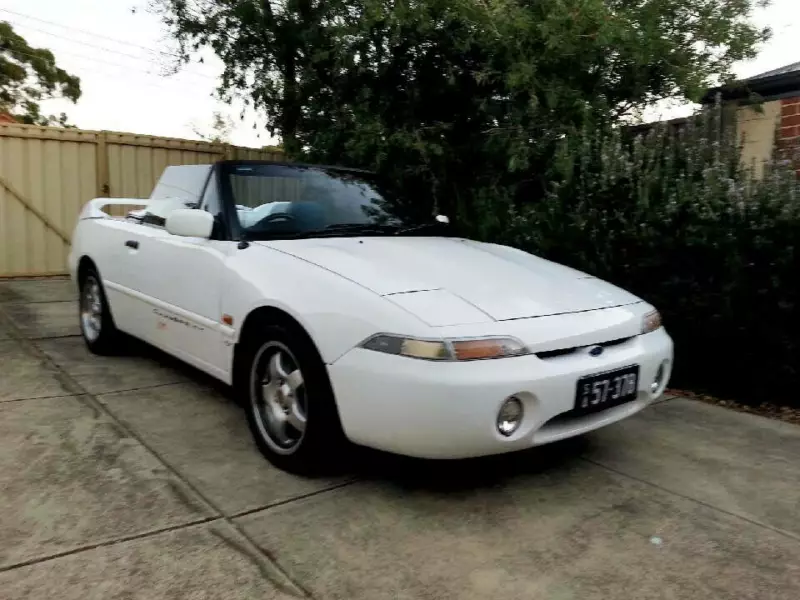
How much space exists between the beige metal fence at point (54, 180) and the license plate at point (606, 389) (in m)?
8.69

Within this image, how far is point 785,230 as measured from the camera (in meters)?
4.09

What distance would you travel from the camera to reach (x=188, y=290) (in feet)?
12.0

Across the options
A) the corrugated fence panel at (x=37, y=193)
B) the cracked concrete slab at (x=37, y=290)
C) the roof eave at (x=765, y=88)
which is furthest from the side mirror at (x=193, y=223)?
the corrugated fence panel at (x=37, y=193)

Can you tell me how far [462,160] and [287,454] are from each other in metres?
4.62

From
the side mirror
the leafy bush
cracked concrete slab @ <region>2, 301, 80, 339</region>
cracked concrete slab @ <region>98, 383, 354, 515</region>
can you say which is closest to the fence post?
cracked concrete slab @ <region>2, 301, 80, 339</region>

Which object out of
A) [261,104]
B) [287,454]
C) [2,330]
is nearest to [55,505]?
[287,454]

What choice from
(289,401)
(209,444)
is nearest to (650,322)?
(289,401)

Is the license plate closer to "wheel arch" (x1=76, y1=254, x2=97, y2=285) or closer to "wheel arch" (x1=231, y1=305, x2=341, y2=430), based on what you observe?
"wheel arch" (x1=231, y1=305, x2=341, y2=430)

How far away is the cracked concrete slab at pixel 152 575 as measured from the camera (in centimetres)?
210

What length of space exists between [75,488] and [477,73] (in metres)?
4.70

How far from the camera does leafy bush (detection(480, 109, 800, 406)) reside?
13.7ft

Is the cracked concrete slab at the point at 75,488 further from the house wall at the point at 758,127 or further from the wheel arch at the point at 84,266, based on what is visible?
the house wall at the point at 758,127

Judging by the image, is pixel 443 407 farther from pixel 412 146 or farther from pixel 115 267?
pixel 412 146

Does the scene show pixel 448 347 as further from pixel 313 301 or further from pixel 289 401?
pixel 289 401
